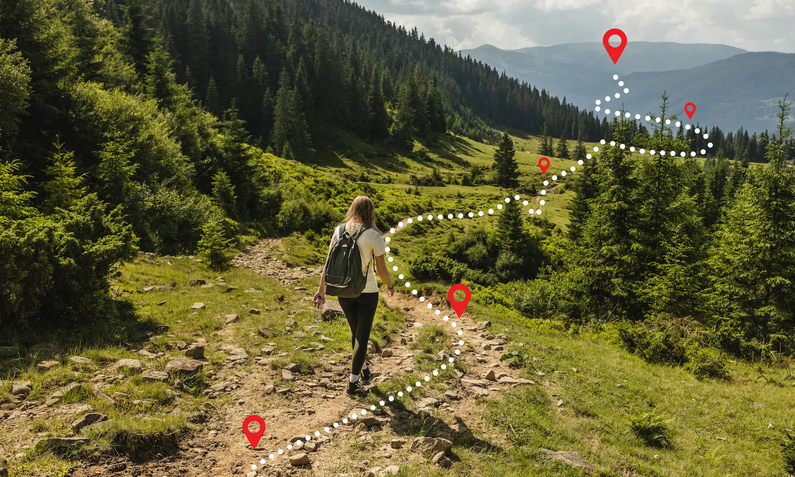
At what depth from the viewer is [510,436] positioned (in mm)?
7453

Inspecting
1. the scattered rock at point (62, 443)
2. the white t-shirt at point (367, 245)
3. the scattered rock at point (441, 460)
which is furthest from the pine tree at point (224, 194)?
the scattered rock at point (441, 460)

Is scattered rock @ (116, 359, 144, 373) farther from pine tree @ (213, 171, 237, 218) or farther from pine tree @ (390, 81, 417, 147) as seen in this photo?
pine tree @ (390, 81, 417, 147)

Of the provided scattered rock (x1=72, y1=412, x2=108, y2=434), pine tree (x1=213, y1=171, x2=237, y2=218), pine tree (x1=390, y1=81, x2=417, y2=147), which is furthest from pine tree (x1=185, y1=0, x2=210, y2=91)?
scattered rock (x1=72, y1=412, x2=108, y2=434)

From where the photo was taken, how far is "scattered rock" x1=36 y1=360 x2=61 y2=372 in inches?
295

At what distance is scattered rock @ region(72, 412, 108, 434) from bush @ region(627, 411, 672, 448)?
9658 mm

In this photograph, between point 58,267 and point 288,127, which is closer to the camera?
point 58,267

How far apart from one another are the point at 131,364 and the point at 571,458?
27.3 ft

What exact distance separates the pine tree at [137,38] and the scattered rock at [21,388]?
47870 mm

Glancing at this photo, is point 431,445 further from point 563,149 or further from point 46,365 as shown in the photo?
point 563,149

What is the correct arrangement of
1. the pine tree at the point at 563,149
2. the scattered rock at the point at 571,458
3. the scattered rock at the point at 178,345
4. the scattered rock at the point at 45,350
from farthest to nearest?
the pine tree at the point at 563,149
the scattered rock at the point at 178,345
the scattered rock at the point at 45,350
the scattered rock at the point at 571,458

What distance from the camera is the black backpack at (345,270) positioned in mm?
7152

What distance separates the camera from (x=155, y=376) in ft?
25.5

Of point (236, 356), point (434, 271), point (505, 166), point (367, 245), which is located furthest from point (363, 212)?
point (505, 166)

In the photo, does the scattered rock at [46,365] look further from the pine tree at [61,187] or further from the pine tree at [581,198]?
the pine tree at [581,198]
